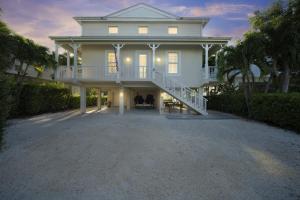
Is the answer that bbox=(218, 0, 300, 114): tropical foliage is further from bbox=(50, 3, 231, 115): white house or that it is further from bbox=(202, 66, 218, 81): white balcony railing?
bbox=(50, 3, 231, 115): white house

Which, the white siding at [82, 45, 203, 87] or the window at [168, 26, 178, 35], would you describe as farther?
the window at [168, 26, 178, 35]

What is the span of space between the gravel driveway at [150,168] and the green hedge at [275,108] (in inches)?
69.3

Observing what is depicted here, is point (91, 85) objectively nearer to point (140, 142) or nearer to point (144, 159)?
point (140, 142)

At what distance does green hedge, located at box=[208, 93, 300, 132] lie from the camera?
7.34m

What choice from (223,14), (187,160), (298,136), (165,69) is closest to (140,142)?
(187,160)

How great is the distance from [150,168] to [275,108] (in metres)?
7.90

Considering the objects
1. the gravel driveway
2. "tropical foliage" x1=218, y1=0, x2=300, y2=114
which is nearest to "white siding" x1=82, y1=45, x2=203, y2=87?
"tropical foliage" x1=218, y1=0, x2=300, y2=114

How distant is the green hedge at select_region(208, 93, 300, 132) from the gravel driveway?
5.78 ft

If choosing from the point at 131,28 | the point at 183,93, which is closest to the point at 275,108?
the point at 183,93

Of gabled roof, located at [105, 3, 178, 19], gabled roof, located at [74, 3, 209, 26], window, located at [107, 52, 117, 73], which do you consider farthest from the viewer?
gabled roof, located at [105, 3, 178, 19]

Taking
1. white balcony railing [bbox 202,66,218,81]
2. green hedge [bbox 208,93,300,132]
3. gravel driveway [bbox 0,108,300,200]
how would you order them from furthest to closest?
white balcony railing [bbox 202,66,218,81] → green hedge [bbox 208,93,300,132] → gravel driveway [bbox 0,108,300,200]

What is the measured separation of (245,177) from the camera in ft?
11.1

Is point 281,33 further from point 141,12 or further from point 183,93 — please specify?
point 141,12

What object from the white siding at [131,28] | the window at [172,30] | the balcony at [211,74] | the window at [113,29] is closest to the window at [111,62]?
the white siding at [131,28]
